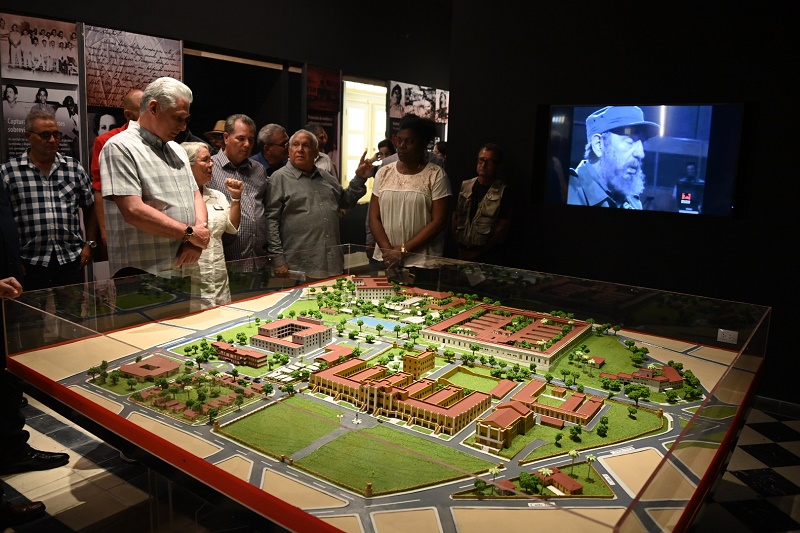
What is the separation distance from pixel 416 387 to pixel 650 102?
12.3 ft

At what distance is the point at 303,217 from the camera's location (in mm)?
4328

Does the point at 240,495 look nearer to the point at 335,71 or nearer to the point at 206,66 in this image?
the point at 206,66

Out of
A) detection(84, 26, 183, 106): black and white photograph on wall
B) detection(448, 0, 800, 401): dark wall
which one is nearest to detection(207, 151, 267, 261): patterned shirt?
detection(84, 26, 183, 106): black and white photograph on wall

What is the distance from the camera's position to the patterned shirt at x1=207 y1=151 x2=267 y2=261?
4.23 m

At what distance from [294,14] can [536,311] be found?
4873 millimetres

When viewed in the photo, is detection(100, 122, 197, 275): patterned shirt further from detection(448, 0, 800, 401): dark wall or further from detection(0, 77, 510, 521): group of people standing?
detection(448, 0, 800, 401): dark wall

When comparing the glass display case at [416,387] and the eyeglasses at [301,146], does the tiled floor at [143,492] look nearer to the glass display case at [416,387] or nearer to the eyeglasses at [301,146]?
the glass display case at [416,387]

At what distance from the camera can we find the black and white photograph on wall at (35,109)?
15.2ft

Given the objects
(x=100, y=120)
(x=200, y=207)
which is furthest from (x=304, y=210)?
(x=100, y=120)

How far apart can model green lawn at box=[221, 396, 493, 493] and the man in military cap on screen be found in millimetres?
3835

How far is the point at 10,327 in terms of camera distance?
9.23ft

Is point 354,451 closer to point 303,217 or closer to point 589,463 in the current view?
point 589,463

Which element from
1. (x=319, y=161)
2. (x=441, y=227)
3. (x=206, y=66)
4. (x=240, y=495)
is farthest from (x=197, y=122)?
(x=240, y=495)

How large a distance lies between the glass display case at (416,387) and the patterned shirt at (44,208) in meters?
1.32
